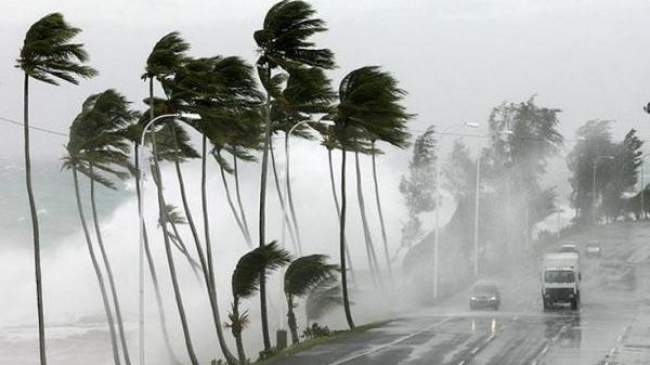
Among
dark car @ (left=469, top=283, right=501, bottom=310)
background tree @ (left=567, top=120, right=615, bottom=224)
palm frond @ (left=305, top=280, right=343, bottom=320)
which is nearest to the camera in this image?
palm frond @ (left=305, top=280, right=343, bottom=320)

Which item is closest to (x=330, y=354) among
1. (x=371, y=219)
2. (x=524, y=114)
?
(x=524, y=114)

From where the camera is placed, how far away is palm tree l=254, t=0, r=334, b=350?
43281 mm

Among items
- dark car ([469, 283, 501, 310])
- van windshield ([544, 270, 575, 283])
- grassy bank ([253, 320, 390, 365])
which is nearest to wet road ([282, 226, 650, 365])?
grassy bank ([253, 320, 390, 365])

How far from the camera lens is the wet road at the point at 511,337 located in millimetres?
38906

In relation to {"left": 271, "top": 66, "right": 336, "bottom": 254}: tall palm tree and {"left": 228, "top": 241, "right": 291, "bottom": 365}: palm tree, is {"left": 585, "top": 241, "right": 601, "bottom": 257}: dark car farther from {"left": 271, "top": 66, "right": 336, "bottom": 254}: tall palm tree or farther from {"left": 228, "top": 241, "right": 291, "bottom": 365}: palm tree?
{"left": 228, "top": 241, "right": 291, "bottom": 365}: palm tree

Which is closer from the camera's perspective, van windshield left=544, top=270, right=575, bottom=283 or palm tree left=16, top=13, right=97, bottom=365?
palm tree left=16, top=13, right=97, bottom=365

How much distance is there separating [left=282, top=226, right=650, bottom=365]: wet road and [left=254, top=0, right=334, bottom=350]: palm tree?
17.4 feet

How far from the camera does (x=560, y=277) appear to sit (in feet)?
209

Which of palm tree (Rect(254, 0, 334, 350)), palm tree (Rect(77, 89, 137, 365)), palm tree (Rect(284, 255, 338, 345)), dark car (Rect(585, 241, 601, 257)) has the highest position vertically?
palm tree (Rect(254, 0, 334, 350))

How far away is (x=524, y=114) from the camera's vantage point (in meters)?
132

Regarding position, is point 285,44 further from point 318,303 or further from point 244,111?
point 318,303

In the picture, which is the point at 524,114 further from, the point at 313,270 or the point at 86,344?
the point at 313,270

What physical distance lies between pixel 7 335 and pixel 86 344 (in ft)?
37.5

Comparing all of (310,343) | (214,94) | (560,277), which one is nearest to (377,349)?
Result: (310,343)
